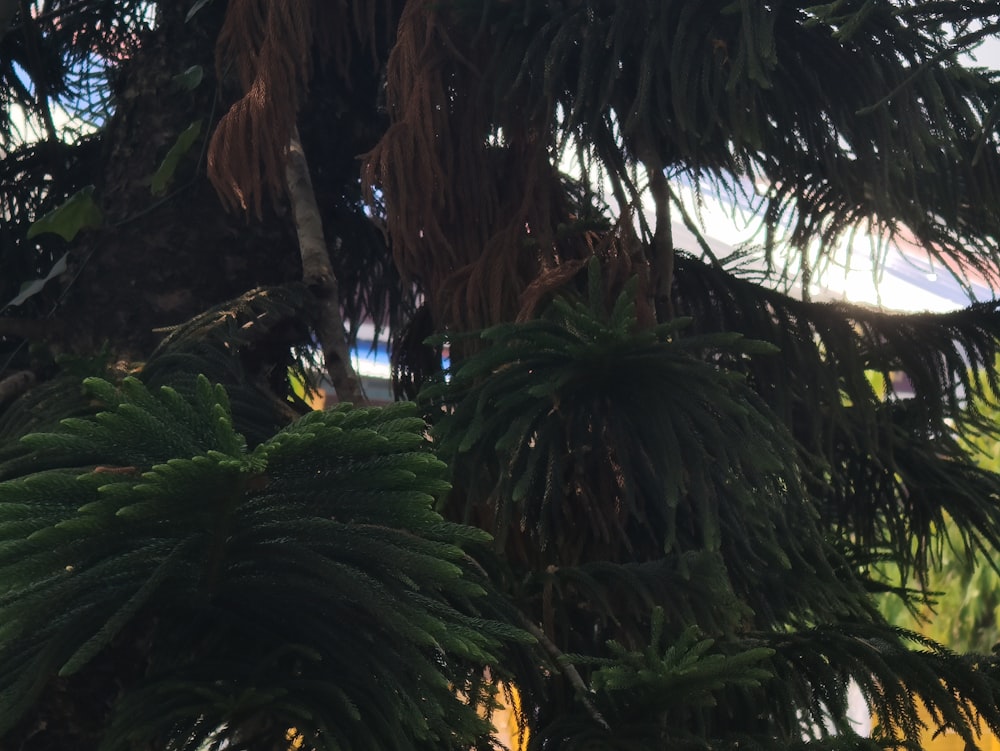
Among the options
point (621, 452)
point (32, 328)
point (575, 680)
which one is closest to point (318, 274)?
point (32, 328)

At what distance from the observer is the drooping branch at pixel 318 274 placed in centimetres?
126

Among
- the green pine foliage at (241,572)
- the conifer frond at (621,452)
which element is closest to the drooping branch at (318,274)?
the conifer frond at (621,452)

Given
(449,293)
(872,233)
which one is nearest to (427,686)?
(449,293)

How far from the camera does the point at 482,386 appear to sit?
94cm

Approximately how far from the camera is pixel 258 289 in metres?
1.21

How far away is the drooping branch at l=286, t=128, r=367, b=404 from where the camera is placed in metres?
1.26

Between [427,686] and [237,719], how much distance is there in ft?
0.39

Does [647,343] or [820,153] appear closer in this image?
[647,343]

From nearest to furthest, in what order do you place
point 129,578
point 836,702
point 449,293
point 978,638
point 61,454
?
point 129,578, point 61,454, point 836,702, point 449,293, point 978,638

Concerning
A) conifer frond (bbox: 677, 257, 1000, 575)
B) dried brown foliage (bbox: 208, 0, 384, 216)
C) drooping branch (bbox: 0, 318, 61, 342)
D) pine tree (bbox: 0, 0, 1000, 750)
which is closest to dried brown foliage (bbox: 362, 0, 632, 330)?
pine tree (bbox: 0, 0, 1000, 750)

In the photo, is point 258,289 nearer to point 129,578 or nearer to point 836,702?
point 129,578

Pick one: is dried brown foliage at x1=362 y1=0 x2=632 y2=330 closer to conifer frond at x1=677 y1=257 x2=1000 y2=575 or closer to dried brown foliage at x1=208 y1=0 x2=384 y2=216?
dried brown foliage at x1=208 y1=0 x2=384 y2=216

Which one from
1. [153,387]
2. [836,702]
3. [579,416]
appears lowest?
[836,702]

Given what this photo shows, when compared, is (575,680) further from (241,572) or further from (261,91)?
(261,91)
